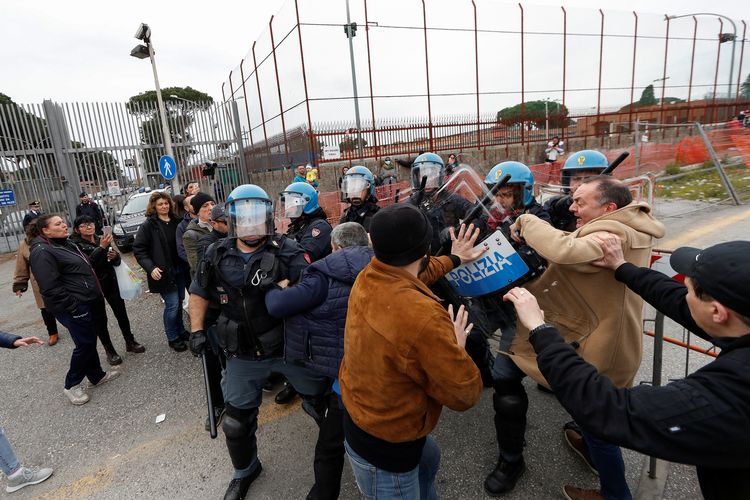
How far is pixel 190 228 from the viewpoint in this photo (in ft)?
13.8

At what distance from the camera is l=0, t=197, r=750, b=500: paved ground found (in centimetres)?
251

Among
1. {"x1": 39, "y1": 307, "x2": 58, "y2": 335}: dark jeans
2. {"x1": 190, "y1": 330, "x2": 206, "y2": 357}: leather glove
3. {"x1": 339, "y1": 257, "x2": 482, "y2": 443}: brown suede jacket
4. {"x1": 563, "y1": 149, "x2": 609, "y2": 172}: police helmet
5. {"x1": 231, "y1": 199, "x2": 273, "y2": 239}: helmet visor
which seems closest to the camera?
{"x1": 339, "y1": 257, "x2": 482, "y2": 443}: brown suede jacket

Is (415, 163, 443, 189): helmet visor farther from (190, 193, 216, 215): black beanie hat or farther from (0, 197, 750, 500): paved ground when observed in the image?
(190, 193, 216, 215): black beanie hat

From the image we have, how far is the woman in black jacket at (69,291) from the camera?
3652mm

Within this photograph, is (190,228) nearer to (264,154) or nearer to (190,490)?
(190,490)

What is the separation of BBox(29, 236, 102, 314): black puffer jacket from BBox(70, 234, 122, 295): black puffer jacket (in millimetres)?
243

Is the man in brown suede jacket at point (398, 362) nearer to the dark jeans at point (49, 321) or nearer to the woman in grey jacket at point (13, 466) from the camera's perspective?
the woman in grey jacket at point (13, 466)

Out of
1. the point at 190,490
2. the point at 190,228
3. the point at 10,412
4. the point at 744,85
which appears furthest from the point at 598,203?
the point at 744,85

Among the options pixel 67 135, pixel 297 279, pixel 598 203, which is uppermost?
pixel 67 135

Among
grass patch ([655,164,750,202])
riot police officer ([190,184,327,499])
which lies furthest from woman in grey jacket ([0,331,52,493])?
grass patch ([655,164,750,202])

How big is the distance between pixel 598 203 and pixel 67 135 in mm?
15267

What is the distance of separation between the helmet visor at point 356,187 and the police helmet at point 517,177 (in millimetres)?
1677

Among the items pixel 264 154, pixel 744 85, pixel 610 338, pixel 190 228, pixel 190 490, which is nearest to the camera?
pixel 610 338


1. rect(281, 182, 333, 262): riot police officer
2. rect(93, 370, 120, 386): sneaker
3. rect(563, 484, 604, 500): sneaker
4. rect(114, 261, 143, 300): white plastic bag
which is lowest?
rect(93, 370, 120, 386): sneaker
